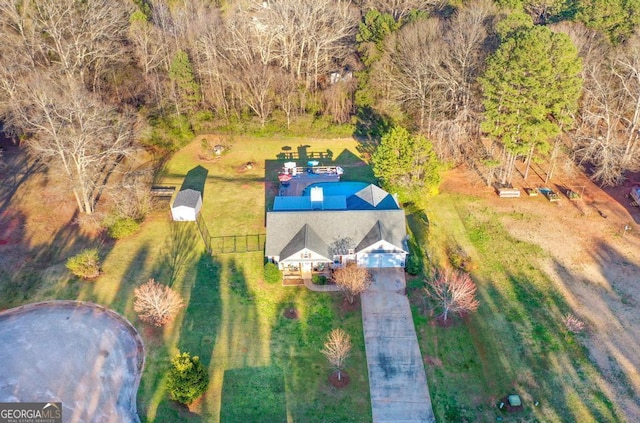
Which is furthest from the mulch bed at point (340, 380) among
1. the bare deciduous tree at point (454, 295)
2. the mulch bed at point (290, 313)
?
the bare deciduous tree at point (454, 295)

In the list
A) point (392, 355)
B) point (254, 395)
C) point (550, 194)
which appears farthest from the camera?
point (550, 194)

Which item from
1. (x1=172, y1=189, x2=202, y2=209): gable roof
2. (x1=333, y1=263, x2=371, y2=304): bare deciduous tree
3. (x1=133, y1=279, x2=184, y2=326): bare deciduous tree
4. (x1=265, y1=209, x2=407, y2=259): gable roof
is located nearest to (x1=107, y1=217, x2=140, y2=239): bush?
(x1=172, y1=189, x2=202, y2=209): gable roof

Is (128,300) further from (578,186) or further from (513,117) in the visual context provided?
(578,186)

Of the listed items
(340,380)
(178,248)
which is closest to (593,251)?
(340,380)

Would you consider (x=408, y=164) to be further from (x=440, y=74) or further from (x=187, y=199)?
(x=187, y=199)

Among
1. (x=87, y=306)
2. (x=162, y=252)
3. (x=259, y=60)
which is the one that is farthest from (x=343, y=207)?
(x=259, y=60)

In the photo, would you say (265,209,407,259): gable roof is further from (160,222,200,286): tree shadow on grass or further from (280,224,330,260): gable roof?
(160,222,200,286): tree shadow on grass
